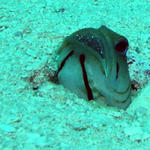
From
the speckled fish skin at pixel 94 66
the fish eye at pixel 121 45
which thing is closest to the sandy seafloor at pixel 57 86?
the speckled fish skin at pixel 94 66

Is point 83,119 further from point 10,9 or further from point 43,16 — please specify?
point 10,9

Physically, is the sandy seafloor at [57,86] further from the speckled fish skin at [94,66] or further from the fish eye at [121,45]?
the fish eye at [121,45]

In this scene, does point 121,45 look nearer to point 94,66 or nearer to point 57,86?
point 94,66

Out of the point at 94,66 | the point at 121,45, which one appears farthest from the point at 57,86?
the point at 121,45

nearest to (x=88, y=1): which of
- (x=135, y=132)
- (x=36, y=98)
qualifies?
(x=36, y=98)

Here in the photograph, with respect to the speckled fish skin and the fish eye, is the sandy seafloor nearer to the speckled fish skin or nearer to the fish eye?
the speckled fish skin

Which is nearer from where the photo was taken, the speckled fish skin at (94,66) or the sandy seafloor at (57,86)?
the sandy seafloor at (57,86)
